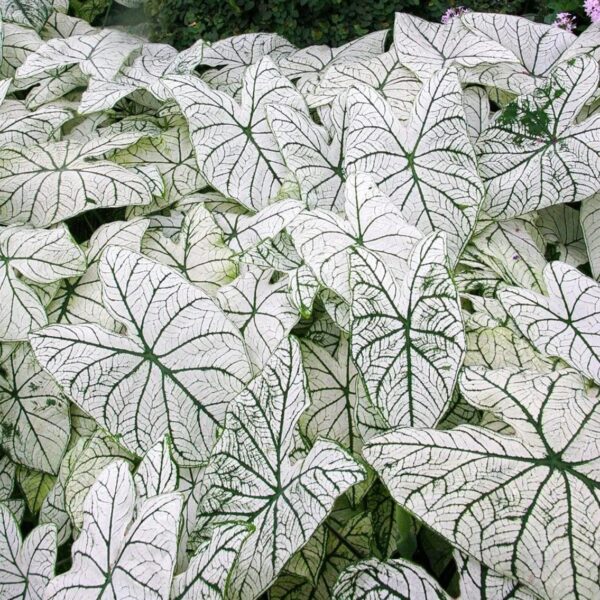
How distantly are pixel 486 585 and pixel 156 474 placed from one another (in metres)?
0.58

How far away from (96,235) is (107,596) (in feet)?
3.09

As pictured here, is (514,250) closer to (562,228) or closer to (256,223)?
(562,228)

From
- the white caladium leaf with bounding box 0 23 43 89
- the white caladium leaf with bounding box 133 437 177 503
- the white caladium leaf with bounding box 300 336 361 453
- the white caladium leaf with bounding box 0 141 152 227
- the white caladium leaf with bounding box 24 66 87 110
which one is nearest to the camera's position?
the white caladium leaf with bounding box 133 437 177 503

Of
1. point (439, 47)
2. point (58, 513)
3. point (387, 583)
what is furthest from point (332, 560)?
point (439, 47)

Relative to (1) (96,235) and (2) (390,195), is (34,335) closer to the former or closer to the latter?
(1) (96,235)

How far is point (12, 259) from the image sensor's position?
1.62m

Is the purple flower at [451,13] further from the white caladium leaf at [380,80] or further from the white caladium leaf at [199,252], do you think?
the white caladium leaf at [199,252]

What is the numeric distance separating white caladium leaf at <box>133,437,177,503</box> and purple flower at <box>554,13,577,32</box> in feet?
5.40

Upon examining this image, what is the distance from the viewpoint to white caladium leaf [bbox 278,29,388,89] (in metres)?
2.12

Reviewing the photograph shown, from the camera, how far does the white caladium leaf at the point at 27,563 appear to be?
1.27 metres

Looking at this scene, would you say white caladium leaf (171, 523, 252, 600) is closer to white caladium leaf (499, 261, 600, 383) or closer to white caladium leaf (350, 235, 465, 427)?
white caladium leaf (350, 235, 465, 427)

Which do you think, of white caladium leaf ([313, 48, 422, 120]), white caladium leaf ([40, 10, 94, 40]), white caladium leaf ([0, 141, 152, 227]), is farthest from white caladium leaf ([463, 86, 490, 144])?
white caladium leaf ([40, 10, 94, 40])

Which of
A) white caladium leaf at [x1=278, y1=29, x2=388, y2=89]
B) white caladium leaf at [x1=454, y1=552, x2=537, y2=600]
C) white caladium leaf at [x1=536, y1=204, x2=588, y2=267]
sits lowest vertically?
white caladium leaf at [x1=454, y1=552, x2=537, y2=600]

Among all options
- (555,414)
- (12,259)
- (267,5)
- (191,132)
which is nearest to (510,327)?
(555,414)
